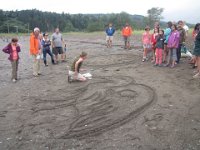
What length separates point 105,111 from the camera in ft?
30.7

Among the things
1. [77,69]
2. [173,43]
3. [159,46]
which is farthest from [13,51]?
[173,43]

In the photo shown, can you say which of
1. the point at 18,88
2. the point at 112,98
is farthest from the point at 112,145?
the point at 18,88

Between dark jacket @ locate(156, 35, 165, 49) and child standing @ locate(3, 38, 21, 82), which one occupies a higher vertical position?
dark jacket @ locate(156, 35, 165, 49)

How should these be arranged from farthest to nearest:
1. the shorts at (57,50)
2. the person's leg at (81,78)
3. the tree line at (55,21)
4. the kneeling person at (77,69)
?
the tree line at (55,21)
the shorts at (57,50)
the person's leg at (81,78)
the kneeling person at (77,69)

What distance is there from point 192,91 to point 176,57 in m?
4.51

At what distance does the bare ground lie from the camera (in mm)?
7410

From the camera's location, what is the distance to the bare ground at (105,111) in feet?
24.3

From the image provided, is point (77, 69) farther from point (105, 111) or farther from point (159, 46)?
point (159, 46)

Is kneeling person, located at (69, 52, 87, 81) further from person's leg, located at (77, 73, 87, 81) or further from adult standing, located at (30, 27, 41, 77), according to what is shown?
adult standing, located at (30, 27, 41, 77)

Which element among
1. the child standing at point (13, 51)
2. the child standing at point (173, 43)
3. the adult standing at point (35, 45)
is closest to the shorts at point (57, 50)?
the adult standing at point (35, 45)

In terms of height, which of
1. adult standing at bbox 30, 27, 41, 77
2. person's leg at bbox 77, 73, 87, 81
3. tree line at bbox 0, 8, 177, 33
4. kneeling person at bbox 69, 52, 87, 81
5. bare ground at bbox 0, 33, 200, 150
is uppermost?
tree line at bbox 0, 8, 177, 33

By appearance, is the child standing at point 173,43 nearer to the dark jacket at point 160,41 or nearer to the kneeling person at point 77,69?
the dark jacket at point 160,41

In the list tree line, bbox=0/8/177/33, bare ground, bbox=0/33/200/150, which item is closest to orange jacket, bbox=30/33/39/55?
bare ground, bbox=0/33/200/150

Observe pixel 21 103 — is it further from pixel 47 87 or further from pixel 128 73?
pixel 128 73
